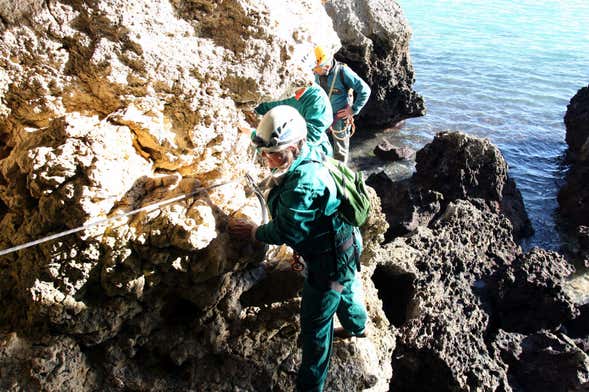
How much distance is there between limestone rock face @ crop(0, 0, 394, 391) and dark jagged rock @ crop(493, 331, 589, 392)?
342cm

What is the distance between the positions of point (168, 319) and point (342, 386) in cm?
165

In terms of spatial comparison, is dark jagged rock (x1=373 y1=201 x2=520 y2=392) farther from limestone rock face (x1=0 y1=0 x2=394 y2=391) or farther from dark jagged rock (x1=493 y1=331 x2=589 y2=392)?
limestone rock face (x1=0 y1=0 x2=394 y2=391)

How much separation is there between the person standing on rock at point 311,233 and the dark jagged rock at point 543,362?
385 cm

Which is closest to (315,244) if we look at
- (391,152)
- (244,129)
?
(244,129)

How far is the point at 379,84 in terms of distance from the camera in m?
14.9

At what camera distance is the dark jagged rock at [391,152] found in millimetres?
14766

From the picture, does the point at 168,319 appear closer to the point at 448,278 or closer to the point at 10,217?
the point at 10,217

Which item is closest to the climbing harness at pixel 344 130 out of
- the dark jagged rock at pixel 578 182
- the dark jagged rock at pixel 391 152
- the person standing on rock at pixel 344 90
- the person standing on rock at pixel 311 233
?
the person standing on rock at pixel 344 90

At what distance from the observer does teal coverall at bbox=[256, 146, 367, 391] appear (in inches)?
140

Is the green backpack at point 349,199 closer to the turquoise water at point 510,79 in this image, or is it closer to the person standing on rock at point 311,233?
the person standing on rock at point 311,233

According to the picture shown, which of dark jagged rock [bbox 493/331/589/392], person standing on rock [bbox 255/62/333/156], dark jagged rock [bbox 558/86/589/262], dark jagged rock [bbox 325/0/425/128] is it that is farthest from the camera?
dark jagged rock [bbox 325/0/425/128]

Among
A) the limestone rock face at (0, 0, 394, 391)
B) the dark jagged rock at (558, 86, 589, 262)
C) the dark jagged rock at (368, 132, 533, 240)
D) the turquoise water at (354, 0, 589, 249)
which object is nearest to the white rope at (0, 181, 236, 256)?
the limestone rock face at (0, 0, 394, 391)

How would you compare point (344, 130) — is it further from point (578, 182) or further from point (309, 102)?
point (578, 182)

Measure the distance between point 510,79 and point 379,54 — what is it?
10955 millimetres
